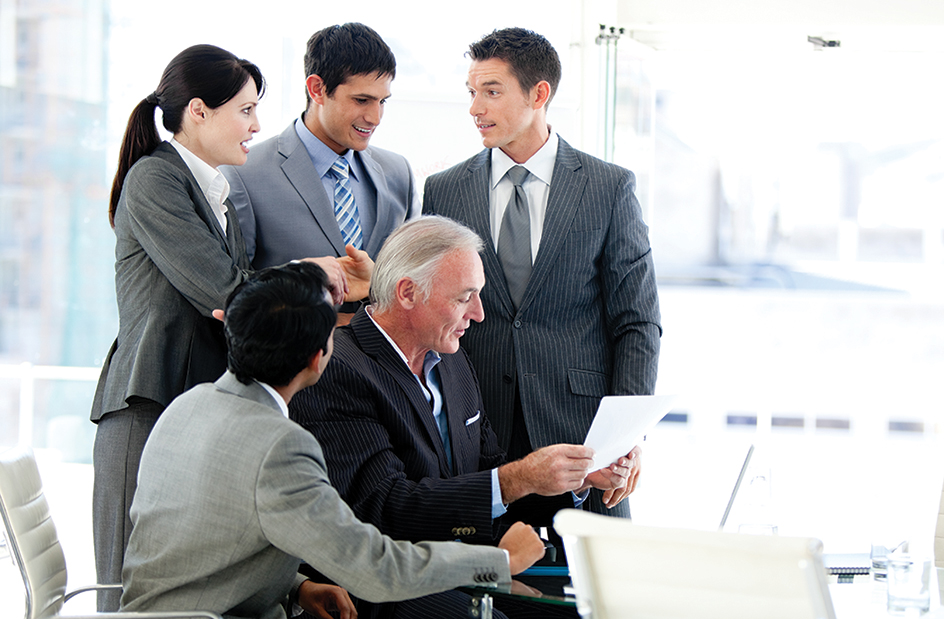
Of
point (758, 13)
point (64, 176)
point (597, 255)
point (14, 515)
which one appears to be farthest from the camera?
point (64, 176)

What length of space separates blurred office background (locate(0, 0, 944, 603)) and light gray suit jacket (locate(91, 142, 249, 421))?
248 centimetres

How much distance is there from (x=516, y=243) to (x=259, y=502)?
1250 mm

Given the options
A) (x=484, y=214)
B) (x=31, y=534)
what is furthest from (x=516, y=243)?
(x=31, y=534)

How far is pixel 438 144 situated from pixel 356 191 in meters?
1.44

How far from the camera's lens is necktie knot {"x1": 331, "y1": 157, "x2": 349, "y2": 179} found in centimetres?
254

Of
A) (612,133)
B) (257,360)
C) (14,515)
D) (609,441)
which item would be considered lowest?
(14,515)

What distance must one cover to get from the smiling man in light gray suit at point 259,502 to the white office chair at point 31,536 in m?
0.38

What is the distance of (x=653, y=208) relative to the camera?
456cm

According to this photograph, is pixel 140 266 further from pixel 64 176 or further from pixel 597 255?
pixel 64 176

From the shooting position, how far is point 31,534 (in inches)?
73.2

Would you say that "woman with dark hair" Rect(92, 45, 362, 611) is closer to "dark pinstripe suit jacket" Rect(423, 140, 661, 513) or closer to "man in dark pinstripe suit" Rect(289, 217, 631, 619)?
"man in dark pinstripe suit" Rect(289, 217, 631, 619)

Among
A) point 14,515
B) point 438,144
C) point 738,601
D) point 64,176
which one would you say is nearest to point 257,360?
point 14,515

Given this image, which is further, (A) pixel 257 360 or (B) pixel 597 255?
(B) pixel 597 255

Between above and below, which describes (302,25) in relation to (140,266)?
above
